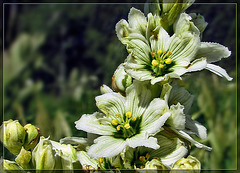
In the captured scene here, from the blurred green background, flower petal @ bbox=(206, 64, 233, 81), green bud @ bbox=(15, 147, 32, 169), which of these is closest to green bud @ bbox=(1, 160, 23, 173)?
green bud @ bbox=(15, 147, 32, 169)

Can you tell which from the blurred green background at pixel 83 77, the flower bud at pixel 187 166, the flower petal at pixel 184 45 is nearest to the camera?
the flower bud at pixel 187 166

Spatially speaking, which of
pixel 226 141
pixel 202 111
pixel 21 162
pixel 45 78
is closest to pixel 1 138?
pixel 21 162

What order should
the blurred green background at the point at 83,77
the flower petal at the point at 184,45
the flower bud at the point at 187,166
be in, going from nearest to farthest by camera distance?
the flower bud at the point at 187,166, the flower petal at the point at 184,45, the blurred green background at the point at 83,77

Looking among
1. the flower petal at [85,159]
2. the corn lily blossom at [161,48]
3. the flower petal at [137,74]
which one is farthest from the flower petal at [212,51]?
the flower petal at [85,159]

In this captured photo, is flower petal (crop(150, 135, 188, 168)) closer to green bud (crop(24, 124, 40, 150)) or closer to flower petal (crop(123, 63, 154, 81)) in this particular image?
flower petal (crop(123, 63, 154, 81))

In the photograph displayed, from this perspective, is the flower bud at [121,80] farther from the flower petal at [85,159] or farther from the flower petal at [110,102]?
the flower petal at [85,159]

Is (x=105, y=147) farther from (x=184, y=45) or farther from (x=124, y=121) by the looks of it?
(x=184, y=45)
